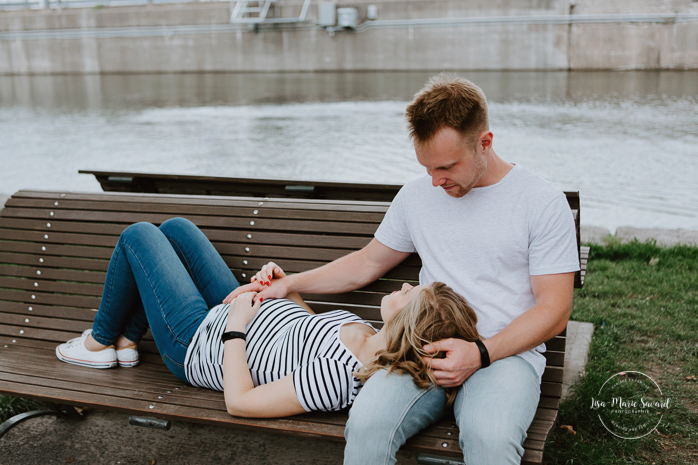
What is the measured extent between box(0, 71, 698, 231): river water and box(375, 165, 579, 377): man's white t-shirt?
4.26m

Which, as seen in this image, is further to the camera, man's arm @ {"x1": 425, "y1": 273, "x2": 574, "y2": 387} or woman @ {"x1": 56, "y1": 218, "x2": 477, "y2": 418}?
woman @ {"x1": 56, "y1": 218, "x2": 477, "y2": 418}

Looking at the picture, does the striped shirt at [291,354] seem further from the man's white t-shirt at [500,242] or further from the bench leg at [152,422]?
the man's white t-shirt at [500,242]

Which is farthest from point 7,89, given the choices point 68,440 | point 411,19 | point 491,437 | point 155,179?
point 491,437

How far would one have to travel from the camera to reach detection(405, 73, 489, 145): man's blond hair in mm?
2287

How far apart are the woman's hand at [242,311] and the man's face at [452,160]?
2.95 feet

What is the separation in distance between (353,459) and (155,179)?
333 centimetres

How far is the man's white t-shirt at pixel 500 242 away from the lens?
236 centimetres

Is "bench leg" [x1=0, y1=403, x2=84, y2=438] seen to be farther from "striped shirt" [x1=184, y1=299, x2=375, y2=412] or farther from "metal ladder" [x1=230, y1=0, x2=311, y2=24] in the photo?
"metal ladder" [x1=230, y1=0, x2=311, y2=24]

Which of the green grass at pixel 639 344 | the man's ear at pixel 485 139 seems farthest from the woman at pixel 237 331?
the green grass at pixel 639 344

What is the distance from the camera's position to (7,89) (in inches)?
1073

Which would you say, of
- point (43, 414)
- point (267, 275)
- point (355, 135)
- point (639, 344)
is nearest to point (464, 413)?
point (267, 275)

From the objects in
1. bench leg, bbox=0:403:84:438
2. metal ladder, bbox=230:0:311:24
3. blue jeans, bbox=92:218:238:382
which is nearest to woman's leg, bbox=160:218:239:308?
blue jeans, bbox=92:218:238:382

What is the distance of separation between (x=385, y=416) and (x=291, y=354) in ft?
1.81

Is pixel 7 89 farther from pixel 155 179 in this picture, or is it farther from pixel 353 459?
pixel 353 459
